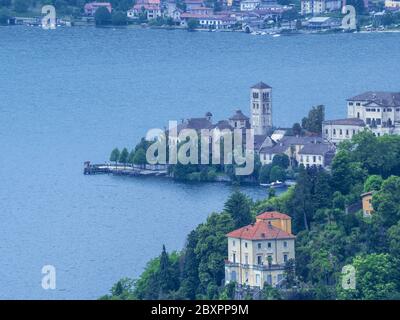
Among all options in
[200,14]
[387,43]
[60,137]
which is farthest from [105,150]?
[200,14]

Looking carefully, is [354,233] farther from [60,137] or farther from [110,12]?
[110,12]

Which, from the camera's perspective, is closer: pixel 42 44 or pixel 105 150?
pixel 105 150

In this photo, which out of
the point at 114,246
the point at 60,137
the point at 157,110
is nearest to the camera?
the point at 114,246

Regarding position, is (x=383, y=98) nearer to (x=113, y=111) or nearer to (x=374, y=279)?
(x=113, y=111)

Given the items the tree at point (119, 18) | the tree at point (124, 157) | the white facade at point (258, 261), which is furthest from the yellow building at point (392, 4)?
the white facade at point (258, 261)

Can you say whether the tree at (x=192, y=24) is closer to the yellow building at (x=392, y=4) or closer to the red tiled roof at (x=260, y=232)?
the yellow building at (x=392, y=4)
